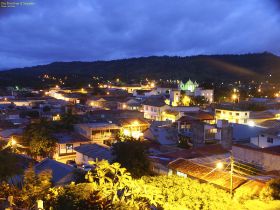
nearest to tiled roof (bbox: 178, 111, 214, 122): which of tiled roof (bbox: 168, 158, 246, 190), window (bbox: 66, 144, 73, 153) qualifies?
window (bbox: 66, 144, 73, 153)

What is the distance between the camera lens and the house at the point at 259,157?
641 inches

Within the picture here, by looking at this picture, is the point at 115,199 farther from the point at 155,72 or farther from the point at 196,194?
the point at 155,72

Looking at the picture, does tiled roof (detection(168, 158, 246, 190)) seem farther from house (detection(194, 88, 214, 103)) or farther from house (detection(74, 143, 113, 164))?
house (detection(194, 88, 214, 103))

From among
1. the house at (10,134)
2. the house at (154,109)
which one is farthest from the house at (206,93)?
the house at (10,134)

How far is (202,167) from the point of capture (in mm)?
14031

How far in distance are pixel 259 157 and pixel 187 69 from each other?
336ft

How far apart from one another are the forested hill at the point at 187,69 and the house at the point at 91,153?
258ft

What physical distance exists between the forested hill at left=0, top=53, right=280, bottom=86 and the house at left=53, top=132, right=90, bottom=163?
75.3m

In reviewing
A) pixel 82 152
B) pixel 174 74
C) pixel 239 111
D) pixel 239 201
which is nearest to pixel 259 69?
pixel 174 74

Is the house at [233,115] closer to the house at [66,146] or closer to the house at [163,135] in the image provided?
the house at [163,135]

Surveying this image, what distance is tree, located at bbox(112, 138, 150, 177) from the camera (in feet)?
47.0

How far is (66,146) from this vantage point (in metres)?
24.5

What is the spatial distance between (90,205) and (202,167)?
23.0 ft

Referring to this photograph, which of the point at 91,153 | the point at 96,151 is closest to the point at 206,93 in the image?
the point at 96,151
